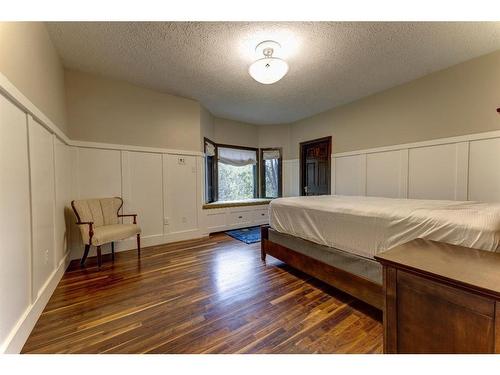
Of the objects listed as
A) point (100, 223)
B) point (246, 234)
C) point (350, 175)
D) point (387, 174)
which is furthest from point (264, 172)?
point (100, 223)

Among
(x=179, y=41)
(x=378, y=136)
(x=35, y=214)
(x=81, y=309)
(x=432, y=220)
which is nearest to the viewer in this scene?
(x=432, y=220)

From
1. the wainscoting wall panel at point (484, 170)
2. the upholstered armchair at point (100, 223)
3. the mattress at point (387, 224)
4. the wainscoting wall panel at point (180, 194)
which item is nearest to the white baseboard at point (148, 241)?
the wainscoting wall panel at point (180, 194)

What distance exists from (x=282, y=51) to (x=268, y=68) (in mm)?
368

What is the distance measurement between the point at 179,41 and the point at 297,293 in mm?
2790

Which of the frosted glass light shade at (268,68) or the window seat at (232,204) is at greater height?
the frosted glass light shade at (268,68)

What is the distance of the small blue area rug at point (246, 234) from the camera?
372 centimetres

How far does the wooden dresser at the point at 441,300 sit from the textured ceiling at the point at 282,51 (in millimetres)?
2051

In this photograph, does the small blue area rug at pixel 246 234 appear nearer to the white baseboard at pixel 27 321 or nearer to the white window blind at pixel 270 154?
the white window blind at pixel 270 154

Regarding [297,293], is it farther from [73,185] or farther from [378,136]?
[73,185]

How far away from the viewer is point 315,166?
4641mm

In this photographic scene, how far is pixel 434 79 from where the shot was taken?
2.76 m

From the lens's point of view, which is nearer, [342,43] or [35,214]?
[35,214]

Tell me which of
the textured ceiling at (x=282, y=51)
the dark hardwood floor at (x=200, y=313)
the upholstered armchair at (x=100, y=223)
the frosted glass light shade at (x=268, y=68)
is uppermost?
the textured ceiling at (x=282, y=51)

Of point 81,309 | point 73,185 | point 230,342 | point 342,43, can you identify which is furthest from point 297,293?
point 73,185
